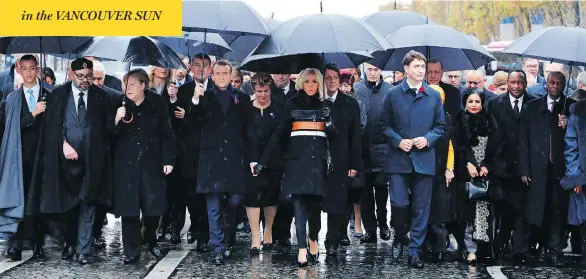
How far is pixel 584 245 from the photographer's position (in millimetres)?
11625

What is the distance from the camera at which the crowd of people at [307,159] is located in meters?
11.5

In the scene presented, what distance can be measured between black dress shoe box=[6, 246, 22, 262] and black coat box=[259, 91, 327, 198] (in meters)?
2.61

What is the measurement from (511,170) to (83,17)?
4392mm

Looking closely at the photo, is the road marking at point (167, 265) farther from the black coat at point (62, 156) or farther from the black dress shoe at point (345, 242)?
the black dress shoe at point (345, 242)

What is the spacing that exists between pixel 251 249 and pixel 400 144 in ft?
6.57

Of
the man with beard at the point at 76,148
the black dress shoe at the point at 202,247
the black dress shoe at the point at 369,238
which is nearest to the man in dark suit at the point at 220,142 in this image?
the black dress shoe at the point at 202,247

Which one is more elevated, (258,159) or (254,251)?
(258,159)

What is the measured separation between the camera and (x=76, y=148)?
37.7 feet

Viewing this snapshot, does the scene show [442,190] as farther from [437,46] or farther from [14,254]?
[14,254]

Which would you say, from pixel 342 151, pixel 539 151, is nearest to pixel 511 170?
pixel 539 151

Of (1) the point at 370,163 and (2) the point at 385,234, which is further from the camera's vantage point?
(2) the point at 385,234

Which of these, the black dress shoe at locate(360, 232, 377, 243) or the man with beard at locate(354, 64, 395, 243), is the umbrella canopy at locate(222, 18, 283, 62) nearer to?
the man with beard at locate(354, 64, 395, 243)

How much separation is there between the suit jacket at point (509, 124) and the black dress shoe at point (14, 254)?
4814mm

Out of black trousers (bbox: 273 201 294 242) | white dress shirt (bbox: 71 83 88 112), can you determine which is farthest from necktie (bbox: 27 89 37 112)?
black trousers (bbox: 273 201 294 242)
